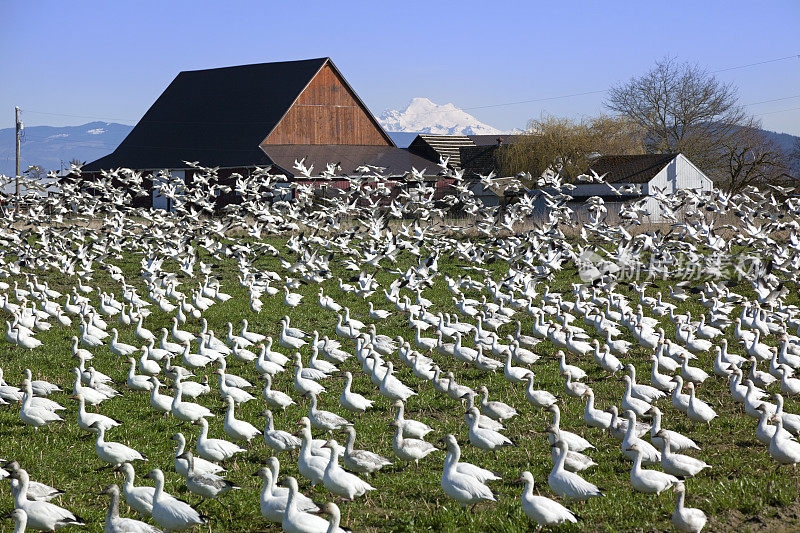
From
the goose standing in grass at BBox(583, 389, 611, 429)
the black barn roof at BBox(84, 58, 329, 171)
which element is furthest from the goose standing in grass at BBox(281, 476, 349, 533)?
the black barn roof at BBox(84, 58, 329, 171)

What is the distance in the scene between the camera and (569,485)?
9008 millimetres

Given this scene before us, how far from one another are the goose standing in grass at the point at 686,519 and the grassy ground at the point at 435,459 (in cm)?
47

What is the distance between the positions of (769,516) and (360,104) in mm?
54594

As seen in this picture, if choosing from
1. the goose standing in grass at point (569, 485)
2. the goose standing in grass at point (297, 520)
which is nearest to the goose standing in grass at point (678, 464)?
the goose standing in grass at point (569, 485)

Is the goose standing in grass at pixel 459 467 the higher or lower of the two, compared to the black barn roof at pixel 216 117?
lower

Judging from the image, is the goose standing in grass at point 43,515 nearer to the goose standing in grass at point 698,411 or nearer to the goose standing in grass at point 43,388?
the goose standing in grass at point 43,388

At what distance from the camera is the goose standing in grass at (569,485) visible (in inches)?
351

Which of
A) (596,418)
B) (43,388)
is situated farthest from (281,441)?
(43,388)

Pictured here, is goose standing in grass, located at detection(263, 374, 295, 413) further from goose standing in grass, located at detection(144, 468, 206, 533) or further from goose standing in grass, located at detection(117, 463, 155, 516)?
goose standing in grass, located at detection(144, 468, 206, 533)

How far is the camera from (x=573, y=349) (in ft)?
57.8

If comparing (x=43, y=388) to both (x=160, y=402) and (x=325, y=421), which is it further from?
(x=325, y=421)

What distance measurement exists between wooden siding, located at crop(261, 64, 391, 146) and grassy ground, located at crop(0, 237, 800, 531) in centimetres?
3985

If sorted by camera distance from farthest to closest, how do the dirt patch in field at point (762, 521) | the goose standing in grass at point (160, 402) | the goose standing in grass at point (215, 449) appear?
the goose standing in grass at point (160, 402)
the goose standing in grass at point (215, 449)
the dirt patch in field at point (762, 521)

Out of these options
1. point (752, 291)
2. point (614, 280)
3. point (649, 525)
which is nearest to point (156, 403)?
point (649, 525)
